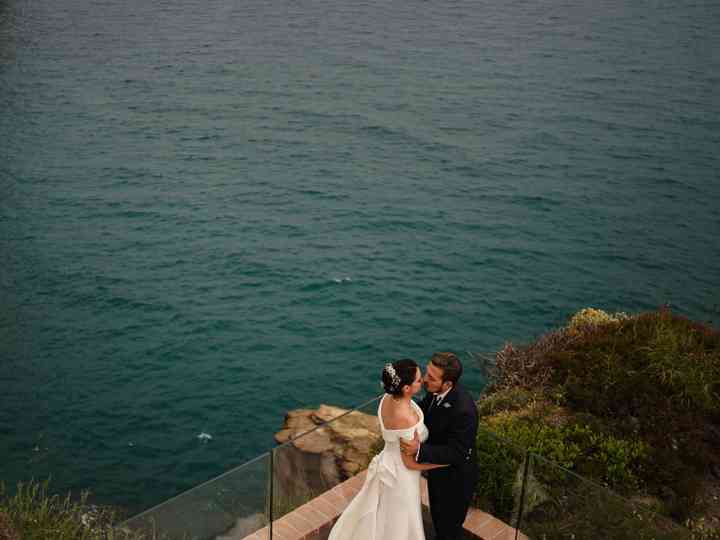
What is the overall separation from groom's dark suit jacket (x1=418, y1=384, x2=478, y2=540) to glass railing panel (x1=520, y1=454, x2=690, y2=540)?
0.82 metres

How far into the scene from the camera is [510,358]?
54.1 feet

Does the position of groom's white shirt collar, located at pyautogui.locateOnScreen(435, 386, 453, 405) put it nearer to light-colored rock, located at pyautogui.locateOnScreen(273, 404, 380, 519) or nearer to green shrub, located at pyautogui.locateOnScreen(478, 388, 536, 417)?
light-colored rock, located at pyautogui.locateOnScreen(273, 404, 380, 519)

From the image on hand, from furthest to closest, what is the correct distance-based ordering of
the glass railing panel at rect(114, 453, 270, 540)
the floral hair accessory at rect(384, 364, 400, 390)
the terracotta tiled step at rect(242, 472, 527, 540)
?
the terracotta tiled step at rect(242, 472, 527, 540)
the glass railing panel at rect(114, 453, 270, 540)
the floral hair accessory at rect(384, 364, 400, 390)

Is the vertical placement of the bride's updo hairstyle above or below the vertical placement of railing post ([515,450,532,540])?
above

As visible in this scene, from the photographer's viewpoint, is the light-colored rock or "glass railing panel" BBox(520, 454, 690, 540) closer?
"glass railing panel" BBox(520, 454, 690, 540)

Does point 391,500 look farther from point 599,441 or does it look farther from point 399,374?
point 599,441

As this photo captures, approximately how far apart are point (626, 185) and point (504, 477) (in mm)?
32031

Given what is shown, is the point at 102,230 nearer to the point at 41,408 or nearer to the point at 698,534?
the point at 41,408

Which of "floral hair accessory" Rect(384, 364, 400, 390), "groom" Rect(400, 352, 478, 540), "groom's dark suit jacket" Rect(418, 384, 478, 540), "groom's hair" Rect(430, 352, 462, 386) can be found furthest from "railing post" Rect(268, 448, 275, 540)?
"groom's hair" Rect(430, 352, 462, 386)

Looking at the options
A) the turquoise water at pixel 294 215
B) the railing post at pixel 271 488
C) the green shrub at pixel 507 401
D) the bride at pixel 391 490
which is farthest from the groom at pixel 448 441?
the turquoise water at pixel 294 215

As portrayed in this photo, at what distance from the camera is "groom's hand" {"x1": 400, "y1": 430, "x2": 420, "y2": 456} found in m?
7.99

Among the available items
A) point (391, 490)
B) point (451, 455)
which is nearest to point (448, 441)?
point (451, 455)

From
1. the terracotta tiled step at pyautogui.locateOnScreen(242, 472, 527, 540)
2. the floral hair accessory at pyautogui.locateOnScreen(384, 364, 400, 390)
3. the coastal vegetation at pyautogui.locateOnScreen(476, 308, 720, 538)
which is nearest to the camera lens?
the floral hair accessory at pyautogui.locateOnScreen(384, 364, 400, 390)

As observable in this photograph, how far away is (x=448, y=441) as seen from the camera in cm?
811
